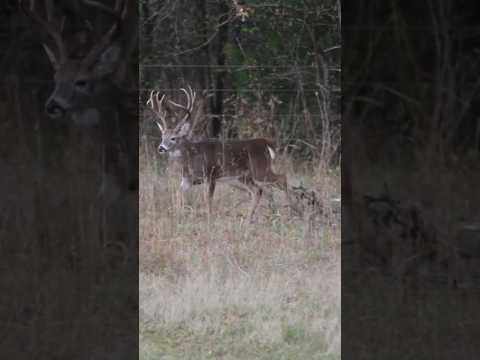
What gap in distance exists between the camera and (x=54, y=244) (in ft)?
10.6

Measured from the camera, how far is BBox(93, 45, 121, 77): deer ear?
3191 millimetres

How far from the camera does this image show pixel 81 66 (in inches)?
126

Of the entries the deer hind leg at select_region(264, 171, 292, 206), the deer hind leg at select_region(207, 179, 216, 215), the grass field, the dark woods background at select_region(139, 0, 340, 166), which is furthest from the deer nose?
the dark woods background at select_region(139, 0, 340, 166)

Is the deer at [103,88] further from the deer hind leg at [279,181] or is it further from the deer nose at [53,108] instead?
the deer hind leg at [279,181]

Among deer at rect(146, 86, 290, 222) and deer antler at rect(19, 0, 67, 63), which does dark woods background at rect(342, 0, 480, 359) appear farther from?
deer at rect(146, 86, 290, 222)

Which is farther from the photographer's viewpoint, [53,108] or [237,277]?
[237,277]

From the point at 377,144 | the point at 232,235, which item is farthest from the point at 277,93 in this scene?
the point at 377,144

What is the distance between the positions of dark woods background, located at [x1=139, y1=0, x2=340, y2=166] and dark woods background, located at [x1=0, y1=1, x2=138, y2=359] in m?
6.26

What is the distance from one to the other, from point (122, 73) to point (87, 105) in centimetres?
16

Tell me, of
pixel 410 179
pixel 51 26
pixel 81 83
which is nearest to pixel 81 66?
pixel 81 83

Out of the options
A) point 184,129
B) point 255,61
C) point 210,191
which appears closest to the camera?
point 210,191

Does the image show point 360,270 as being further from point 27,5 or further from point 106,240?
point 27,5

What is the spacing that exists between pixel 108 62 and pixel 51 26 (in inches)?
8.8

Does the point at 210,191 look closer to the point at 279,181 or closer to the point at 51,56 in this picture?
the point at 279,181
